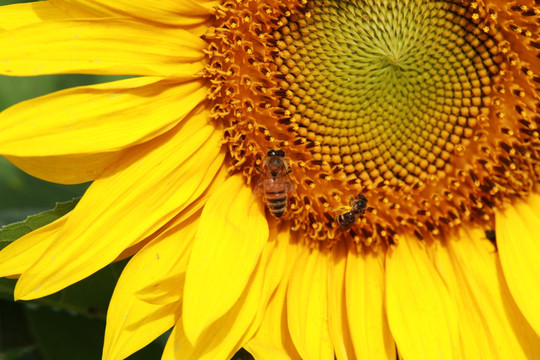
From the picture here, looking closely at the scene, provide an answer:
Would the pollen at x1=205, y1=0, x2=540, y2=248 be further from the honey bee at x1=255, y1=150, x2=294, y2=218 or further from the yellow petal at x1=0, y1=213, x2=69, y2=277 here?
the yellow petal at x1=0, y1=213, x2=69, y2=277

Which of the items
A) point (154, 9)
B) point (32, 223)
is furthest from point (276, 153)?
point (32, 223)

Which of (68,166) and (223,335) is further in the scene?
(223,335)

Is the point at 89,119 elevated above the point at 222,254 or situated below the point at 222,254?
above

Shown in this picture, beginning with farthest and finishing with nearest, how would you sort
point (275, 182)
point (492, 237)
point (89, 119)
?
1. point (492, 237)
2. point (275, 182)
3. point (89, 119)

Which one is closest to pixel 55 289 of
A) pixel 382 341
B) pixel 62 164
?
pixel 62 164

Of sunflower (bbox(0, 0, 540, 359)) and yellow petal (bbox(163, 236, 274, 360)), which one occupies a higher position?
sunflower (bbox(0, 0, 540, 359))

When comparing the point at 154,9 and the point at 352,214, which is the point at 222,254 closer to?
the point at 352,214

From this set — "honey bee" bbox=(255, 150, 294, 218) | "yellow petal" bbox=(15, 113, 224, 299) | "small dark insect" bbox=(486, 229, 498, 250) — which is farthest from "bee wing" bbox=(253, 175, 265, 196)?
"small dark insect" bbox=(486, 229, 498, 250)
